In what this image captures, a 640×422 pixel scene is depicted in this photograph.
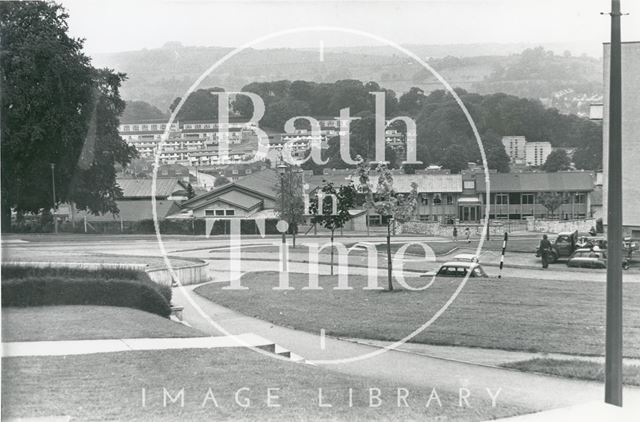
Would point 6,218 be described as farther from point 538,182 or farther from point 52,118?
point 538,182

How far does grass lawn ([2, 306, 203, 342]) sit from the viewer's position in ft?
34.6

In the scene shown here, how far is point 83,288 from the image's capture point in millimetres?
12367

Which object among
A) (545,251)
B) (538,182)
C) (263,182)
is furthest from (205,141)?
(538,182)

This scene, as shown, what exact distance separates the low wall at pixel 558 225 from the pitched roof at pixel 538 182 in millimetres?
876

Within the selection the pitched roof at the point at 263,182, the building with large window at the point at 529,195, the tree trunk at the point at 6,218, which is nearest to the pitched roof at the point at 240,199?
the pitched roof at the point at 263,182

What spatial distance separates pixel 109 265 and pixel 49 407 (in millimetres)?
4606

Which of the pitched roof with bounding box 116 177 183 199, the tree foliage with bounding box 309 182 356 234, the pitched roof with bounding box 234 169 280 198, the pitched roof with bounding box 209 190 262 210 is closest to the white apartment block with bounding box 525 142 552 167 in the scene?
the tree foliage with bounding box 309 182 356 234

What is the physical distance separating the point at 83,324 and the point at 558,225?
10.1 meters

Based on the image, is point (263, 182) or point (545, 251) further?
point (545, 251)

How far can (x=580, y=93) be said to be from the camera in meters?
15.0

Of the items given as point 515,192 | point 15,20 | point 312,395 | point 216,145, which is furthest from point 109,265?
point 515,192

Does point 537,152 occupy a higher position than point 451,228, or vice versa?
point 537,152

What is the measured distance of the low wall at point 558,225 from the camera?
15.9 meters

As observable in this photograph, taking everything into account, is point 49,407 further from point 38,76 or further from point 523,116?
point 523,116
